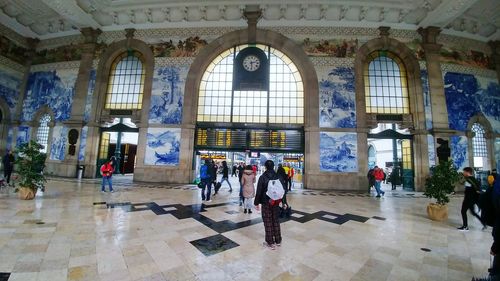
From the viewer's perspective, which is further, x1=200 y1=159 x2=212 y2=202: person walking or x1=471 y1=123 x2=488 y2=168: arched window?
x1=471 y1=123 x2=488 y2=168: arched window

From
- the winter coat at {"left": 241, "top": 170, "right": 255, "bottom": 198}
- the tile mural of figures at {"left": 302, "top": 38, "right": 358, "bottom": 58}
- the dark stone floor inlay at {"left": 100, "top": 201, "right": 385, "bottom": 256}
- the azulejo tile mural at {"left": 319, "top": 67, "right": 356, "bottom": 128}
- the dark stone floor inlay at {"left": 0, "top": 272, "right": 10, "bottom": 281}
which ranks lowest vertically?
the dark stone floor inlay at {"left": 100, "top": 201, "right": 385, "bottom": 256}

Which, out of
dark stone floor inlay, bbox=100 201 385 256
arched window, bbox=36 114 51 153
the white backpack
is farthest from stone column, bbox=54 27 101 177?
the white backpack

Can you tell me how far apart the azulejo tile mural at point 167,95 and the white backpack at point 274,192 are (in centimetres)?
1095

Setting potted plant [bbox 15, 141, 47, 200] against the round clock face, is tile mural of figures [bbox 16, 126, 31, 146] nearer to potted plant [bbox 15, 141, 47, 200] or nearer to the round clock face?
potted plant [bbox 15, 141, 47, 200]

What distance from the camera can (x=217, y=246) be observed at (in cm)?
355

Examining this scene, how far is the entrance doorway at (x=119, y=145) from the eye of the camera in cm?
1410

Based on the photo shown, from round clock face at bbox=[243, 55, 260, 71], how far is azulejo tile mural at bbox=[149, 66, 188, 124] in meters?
4.01

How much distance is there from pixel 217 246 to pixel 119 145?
1882 cm

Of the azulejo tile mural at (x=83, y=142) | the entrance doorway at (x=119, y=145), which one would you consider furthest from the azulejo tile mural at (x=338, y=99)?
the azulejo tile mural at (x=83, y=142)

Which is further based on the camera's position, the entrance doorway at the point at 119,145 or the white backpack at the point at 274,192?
the entrance doorway at the point at 119,145

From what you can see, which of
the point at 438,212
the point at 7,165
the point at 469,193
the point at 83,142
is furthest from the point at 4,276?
the point at 83,142

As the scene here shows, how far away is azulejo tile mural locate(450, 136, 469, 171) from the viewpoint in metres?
12.3

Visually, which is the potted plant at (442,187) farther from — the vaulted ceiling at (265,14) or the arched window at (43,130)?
the arched window at (43,130)

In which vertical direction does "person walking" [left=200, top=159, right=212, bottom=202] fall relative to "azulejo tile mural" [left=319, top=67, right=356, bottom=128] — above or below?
below
